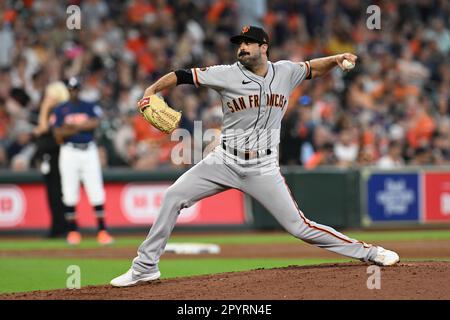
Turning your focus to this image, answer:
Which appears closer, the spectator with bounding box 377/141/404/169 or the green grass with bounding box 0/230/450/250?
the green grass with bounding box 0/230/450/250

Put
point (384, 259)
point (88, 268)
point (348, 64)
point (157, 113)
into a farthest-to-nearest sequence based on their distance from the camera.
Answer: point (88, 268)
point (384, 259)
point (348, 64)
point (157, 113)

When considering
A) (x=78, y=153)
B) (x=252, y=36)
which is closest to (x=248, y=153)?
(x=252, y=36)

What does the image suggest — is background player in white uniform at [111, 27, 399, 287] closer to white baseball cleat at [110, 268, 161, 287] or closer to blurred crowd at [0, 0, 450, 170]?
white baseball cleat at [110, 268, 161, 287]

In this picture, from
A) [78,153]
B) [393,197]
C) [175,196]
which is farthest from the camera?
[393,197]

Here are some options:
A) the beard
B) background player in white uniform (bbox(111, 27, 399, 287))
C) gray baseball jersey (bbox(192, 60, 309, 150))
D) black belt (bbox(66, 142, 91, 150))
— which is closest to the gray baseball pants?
background player in white uniform (bbox(111, 27, 399, 287))

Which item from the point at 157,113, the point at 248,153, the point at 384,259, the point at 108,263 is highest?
the point at 157,113

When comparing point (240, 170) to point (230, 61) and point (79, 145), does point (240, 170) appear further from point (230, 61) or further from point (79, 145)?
point (230, 61)

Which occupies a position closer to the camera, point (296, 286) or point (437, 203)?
point (296, 286)

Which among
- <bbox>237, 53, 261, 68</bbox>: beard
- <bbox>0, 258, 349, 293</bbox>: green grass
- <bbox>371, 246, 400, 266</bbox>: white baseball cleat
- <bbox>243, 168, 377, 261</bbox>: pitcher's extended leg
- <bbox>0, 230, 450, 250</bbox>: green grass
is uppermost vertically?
<bbox>237, 53, 261, 68</bbox>: beard
